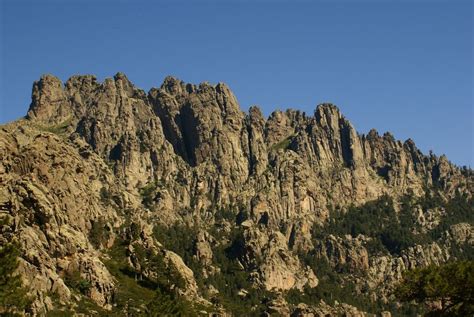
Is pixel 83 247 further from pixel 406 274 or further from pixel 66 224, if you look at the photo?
pixel 406 274

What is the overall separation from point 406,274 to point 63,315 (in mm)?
77074

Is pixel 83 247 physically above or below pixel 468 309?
above

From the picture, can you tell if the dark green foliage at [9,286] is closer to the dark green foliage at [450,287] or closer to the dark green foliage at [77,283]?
the dark green foliage at [450,287]

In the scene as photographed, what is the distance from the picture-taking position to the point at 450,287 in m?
95.8

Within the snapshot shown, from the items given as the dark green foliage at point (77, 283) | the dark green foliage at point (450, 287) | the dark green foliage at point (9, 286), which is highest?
the dark green foliage at point (77, 283)

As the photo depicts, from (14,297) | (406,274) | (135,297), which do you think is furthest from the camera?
(135,297)

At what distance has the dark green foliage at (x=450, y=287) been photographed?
9475 centimetres

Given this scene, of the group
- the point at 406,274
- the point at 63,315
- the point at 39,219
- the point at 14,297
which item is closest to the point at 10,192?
the point at 39,219

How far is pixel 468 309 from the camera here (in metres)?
93.5

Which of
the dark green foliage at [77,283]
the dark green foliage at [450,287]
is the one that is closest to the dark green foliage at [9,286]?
the dark green foliage at [450,287]

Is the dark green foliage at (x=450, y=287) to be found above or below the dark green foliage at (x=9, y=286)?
above

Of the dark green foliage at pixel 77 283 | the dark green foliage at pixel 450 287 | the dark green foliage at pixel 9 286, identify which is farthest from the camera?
the dark green foliage at pixel 77 283

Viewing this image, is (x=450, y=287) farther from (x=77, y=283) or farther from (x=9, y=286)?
(x=77, y=283)

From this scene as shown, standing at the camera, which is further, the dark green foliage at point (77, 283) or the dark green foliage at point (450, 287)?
the dark green foliage at point (77, 283)
